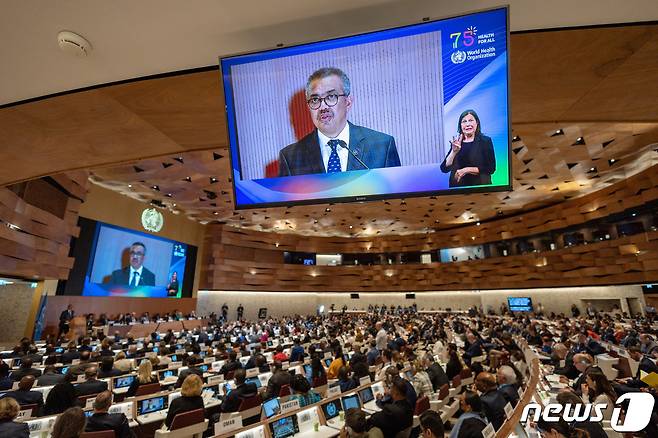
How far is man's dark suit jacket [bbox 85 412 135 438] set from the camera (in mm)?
3684

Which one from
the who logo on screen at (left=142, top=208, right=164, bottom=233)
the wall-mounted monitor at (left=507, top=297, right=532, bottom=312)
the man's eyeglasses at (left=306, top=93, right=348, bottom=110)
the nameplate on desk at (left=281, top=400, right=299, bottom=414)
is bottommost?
the nameplate on desk at (left=281, top=400, right=299, bottom=414)

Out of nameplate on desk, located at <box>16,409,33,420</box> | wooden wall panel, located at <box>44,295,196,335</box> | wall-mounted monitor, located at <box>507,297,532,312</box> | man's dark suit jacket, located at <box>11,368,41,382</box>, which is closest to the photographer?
nameplate on desk, located at <box>16,409,33,420</box>

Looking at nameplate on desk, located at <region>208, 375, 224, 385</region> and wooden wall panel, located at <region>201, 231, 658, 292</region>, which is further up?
wooden wall panel, located at <region>201, 231, 658, 292</region>

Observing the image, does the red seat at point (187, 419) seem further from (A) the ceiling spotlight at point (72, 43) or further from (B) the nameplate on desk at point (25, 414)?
(A) the ceiling spotlight at point (72, 43)

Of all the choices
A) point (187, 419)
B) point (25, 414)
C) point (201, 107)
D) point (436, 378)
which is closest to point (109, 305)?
point (25, 414)

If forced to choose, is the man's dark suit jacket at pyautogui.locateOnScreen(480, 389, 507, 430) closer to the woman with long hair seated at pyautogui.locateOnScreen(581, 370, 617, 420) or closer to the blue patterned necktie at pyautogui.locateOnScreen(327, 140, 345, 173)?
the woman with long hair seated at pyautogui.locateOnScreen(581, 370, 617, 420)

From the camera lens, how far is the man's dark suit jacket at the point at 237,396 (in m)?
4.87

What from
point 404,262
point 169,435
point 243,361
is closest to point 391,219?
point 404,262

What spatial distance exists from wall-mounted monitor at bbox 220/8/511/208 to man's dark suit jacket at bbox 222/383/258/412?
→ 3564 mm

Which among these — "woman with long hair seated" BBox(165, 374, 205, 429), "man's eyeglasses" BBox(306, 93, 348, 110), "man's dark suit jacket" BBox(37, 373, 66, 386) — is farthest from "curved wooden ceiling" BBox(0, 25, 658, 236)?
"man's dark suit jacket" BBox(37, 373, 66, 386)

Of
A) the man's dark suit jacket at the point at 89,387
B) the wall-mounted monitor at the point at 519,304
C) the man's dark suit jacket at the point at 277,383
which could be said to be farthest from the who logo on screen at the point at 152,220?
the wall-mounted monitor at the point at 519,304

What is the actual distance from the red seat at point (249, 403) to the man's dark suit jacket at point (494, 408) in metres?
3.20

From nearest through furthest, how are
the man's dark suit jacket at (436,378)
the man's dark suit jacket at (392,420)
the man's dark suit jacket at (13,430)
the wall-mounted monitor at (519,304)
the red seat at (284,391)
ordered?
1. the man's dark suit jacket at (13,430)
2. the man's dark suit jacket at (392,420)
3. the red seat at (284,391)
4. the man's dark suit jacket at (436,378)
5. the wall-mounted monitor at (519,304)

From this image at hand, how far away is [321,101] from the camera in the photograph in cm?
277
